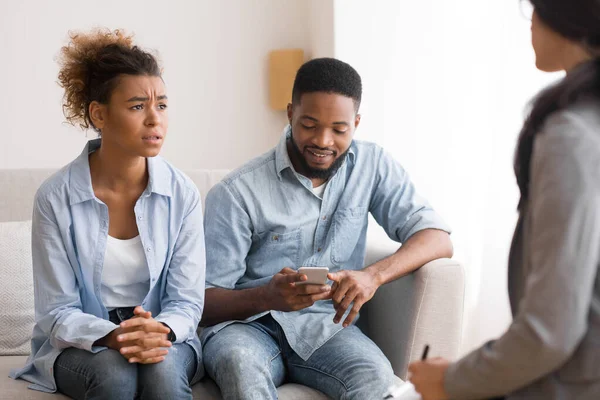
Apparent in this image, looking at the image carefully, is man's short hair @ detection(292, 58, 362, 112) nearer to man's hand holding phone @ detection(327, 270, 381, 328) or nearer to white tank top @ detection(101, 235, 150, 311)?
man's hand holding phone @ detection(327, 270, 381, 328)

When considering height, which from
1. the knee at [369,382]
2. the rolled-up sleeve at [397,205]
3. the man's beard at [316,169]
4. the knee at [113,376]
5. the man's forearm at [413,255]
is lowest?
the knee at [369,382]

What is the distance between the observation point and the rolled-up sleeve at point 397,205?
231cm

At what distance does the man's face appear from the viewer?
7.16ft

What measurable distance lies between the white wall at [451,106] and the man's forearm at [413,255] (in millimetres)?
1000

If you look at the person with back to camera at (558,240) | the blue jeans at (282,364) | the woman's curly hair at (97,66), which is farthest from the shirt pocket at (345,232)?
the person with back to camera at (558,240)

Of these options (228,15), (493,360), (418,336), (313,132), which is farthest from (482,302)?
(493,360)

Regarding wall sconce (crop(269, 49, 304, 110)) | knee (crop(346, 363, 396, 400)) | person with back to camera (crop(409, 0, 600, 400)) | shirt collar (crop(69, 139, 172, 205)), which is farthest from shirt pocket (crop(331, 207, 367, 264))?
wall sconce (crop(269, 49, 304, 110))

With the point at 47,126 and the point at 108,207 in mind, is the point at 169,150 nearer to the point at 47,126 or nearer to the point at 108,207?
the point at 47,126

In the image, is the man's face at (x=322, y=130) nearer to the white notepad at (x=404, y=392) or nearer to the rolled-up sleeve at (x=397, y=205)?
the rolled-up sleeve at (x=397, y=205)

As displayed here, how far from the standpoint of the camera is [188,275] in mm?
2078

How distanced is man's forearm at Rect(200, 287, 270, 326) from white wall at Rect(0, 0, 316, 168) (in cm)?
135

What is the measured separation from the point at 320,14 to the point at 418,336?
1.71 m

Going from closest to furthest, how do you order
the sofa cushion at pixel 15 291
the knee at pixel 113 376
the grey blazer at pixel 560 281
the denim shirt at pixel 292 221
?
the grey blazer at pixel 560 281, the knee at pixel 113 376, the denim shirt at pixel 292 221, the sofa cushion at pixel 15 291

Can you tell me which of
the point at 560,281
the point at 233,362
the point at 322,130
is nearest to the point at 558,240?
the point at 560,281
